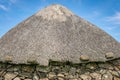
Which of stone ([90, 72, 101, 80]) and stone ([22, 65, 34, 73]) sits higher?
stone ([22, 65, 34, 73])

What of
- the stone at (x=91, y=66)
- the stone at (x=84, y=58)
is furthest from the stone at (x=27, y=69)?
the stone at (x=91, y=66)

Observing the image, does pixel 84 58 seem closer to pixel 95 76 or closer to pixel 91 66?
pixel 91 66

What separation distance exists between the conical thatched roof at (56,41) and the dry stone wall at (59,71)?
21 cm

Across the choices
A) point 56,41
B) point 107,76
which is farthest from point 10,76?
point 107,76

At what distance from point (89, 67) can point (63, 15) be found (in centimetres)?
198

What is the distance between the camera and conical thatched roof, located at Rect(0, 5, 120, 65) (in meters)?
7.12

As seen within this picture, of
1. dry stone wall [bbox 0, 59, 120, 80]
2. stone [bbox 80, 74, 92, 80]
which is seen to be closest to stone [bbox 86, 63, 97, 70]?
dry stone wall [bbox 0, 59, 120, 80]

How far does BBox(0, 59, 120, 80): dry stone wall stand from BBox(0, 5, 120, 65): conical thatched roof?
0.70 ft

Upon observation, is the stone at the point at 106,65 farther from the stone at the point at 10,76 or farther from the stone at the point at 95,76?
the stone at the point at 10,76

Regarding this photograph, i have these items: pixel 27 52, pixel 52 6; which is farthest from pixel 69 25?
pixel 27 52

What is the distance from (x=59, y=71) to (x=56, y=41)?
887 mm

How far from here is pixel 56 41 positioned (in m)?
7.39

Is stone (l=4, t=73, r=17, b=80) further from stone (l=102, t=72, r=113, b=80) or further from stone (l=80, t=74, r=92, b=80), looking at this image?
stone (l=102, t=72, r=113, b=80)

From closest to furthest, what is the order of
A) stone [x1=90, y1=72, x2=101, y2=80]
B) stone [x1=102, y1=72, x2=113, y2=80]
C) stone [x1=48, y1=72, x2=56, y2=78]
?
stone [x1=48, y1=72, x2=56, y2=78], stone [x1=90, y1=72, x2=101, y2=80], stone [x1=102, y1=72, x2=113, y2=80]
